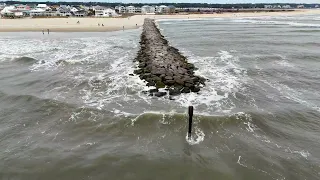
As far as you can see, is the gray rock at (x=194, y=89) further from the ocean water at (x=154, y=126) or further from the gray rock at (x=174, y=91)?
Result: the gray rock at (x=174, y=91)

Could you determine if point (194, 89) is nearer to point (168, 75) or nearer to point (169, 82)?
point (169, 82)

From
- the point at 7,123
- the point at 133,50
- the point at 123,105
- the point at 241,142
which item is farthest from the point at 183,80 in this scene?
the point at 133,50

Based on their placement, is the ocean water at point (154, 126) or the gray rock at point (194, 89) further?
the gray rock at point (194, 89)

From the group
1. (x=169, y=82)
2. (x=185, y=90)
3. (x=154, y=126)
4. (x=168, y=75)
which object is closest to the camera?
(x=154, y=126)

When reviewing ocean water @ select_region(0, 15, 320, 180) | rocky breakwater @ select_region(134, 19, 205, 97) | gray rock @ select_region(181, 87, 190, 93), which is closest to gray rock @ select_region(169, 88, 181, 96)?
rocky breakwater @ select_region(134, 19, 205, 97)

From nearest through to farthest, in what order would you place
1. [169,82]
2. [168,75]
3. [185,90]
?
1. [185,90]
2. [169,82]
3. [168,75]

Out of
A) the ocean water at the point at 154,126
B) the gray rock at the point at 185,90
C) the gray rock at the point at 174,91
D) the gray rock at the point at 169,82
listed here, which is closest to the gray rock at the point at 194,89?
the gray rock at the point at 185,90

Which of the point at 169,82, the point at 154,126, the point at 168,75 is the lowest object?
the point at 154,126

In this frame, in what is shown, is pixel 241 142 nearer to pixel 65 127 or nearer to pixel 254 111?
pixel 254 111

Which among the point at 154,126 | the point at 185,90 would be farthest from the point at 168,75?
the point at 154,126

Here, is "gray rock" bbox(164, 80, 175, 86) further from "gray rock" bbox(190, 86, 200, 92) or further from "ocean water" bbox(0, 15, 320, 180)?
"ocean water" bbox(0, 15, 320, 180)
